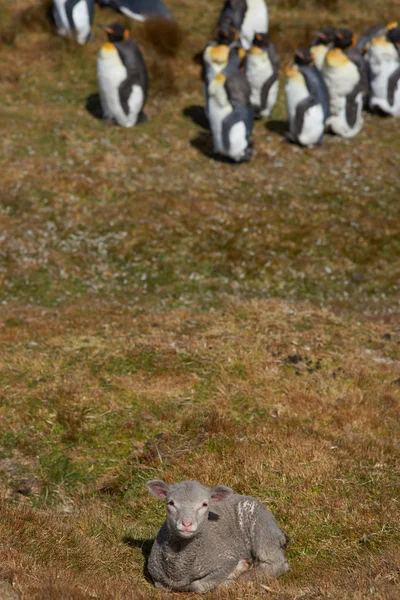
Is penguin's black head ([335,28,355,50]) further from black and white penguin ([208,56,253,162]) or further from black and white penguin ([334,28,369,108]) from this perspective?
black and white penguin ([208,56,253,162])

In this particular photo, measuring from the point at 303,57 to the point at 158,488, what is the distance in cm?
1659

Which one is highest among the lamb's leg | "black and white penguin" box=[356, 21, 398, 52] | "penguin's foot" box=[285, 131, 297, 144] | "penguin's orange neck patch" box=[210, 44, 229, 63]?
the lamb's leg

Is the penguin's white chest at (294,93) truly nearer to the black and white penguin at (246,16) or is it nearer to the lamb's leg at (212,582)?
the black and white penguin at (246,16)

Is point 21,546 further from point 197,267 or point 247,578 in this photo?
point 197,267

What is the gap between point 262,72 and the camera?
71.6 ft

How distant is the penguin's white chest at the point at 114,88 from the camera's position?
2059 centimetres

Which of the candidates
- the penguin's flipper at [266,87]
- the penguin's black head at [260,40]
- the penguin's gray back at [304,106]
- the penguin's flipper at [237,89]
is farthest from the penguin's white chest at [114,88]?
the penguin's gray back at [304,106]

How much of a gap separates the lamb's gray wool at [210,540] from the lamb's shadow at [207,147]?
14365mm

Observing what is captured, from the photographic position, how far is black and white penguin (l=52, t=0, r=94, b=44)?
78.8 ft

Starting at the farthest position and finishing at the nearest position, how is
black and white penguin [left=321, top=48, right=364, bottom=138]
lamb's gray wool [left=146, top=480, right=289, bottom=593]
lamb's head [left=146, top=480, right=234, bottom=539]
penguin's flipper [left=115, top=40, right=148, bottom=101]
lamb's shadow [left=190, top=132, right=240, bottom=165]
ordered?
black and white penguin [left=321, top=48, right=364, bottom=138] < penguin's flipper [left=115, top=40, right=148, bottom=101] < lamb's shadow [left=190, top=132, right=240, bottom=165] < lamb's gray wool [left=146, top=480, right=289, bottom=593] < lamb's head [left=146, top=480, right=234, bottom=539]

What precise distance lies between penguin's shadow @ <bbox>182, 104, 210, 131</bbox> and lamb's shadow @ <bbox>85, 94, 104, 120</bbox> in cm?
249

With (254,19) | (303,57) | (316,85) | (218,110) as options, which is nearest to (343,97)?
(316,85)

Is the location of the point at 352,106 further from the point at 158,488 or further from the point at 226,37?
the point at 158,488

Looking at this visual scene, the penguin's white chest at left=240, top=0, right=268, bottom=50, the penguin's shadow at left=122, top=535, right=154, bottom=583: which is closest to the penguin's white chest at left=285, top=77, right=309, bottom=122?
the penguin's white chest at left=240, top=0, right=268, bottom=50
